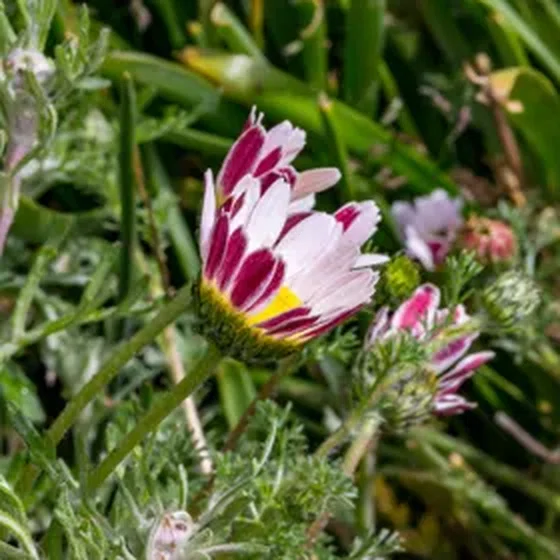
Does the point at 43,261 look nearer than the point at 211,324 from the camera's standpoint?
No

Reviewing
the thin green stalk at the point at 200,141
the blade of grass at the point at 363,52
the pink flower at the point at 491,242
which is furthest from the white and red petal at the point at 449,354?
the blade of grass at the point at 363,52

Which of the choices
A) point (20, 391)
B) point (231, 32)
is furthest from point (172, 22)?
point (20, 391)

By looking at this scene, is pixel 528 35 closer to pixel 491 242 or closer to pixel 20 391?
pixel 491 242

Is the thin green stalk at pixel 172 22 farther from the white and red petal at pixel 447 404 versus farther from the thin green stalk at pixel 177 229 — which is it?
A: the white and red petal at pixel 447 404

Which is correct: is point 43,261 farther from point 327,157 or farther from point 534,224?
Result: point 534,224

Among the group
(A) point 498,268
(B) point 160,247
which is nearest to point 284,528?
(B) point 160,247
